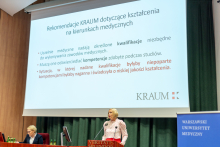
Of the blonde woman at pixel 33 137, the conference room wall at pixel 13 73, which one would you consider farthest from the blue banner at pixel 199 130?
the conference room wall at pixel 13 73

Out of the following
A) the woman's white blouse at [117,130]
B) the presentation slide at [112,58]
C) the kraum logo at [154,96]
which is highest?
the presentation slide at [112,58]

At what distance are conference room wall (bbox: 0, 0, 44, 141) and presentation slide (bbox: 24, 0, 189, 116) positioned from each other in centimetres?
68

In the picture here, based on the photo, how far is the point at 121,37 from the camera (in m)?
4.64

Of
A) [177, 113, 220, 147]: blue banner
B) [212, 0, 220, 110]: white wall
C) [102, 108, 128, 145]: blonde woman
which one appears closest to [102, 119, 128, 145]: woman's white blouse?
[102, 108, 128, 145]: blonde woman

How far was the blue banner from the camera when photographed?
9.94ft

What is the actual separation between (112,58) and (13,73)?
273 cm

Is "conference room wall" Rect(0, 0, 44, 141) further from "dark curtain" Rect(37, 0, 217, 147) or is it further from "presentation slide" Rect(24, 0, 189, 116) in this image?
"dark curtain" Rect(37, 0, 217, 147)

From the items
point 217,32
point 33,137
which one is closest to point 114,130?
point 33,137

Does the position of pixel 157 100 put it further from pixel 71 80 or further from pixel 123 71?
pixel 71 80

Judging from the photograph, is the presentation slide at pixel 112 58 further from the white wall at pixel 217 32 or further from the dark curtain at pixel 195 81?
the white wall at pixel 217 32

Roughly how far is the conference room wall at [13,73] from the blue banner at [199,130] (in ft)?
13.4

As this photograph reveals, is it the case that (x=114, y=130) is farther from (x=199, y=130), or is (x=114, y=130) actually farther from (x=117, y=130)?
(x=199, y=130)

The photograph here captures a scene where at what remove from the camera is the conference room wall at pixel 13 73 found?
229 inches

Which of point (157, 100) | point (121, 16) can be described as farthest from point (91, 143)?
point (121, 16)
